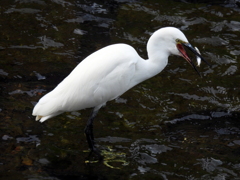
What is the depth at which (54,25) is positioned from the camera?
8.99 m

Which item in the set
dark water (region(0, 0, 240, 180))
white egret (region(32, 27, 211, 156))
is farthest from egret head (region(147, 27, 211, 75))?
dark water (region(0, 0, 240, 180))

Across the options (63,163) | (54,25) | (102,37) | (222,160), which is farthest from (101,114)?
(54,25)

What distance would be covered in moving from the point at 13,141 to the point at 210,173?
2.61m

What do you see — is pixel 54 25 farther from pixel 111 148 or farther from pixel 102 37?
pixel 111 148

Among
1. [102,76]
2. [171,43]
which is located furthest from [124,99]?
[171,43]

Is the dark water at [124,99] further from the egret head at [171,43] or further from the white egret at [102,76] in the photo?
the egret head at [171,43]

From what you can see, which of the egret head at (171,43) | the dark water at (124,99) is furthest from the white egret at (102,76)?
the dark water at (124,99)

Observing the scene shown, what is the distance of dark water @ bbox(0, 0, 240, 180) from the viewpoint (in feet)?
17.5

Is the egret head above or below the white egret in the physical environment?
above

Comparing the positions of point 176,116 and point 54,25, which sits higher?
point 54,25

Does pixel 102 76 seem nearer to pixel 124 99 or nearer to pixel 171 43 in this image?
pixel 171 43

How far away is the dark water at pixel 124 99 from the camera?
5.33 m

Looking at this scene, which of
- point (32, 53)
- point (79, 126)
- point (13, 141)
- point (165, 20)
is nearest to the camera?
point (13, 141)

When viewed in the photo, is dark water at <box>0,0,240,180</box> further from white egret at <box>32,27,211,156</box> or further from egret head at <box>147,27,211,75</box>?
egret head at <box>147,27,211,75</box>
